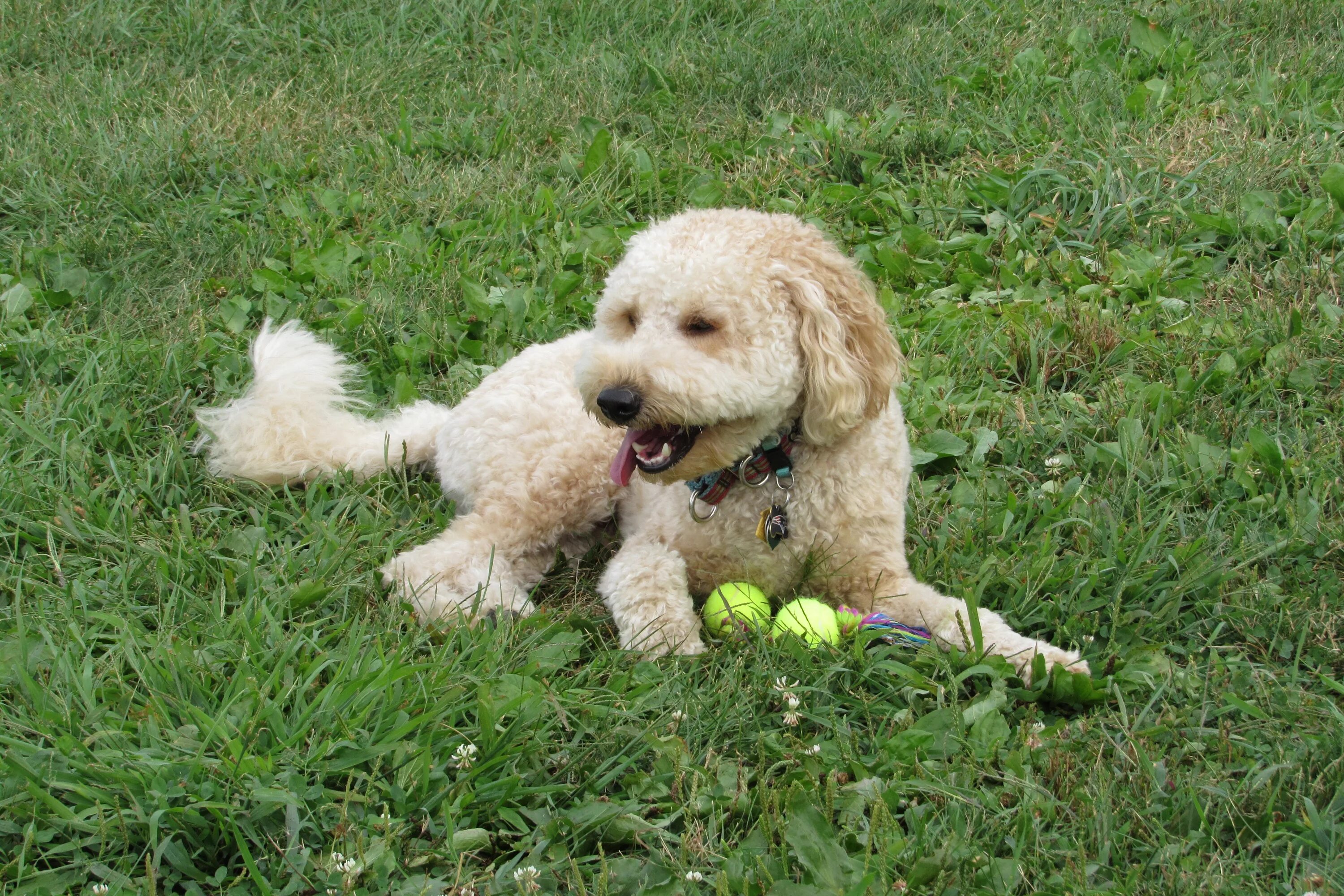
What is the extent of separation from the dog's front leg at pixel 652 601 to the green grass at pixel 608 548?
98 mm

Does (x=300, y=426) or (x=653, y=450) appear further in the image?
(x=300, y=426)

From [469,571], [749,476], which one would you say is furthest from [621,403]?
[469,571]

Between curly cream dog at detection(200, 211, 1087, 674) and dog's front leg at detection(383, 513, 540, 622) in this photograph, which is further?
dog's front leg at detection(383, 513, 540, 622)

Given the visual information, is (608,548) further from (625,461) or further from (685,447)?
(685,447)

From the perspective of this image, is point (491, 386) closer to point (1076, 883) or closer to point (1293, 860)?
point (1076, 883)

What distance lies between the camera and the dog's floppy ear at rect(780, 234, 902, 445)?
8.54ft

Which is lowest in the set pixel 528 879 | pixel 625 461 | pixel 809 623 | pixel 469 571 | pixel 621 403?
pixel 469 571

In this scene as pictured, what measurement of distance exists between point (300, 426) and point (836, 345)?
63.1 inches

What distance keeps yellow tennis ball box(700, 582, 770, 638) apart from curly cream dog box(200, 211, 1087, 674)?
52 mm

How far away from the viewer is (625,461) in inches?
→ 109

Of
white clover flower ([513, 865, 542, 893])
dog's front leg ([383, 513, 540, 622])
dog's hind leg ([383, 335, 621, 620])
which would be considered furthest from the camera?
dog's hind leg ([383, 335, 621, 620])

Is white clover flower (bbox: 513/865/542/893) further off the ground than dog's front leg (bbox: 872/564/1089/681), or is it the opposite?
white clover flower (bbox: 513/865/542/893)

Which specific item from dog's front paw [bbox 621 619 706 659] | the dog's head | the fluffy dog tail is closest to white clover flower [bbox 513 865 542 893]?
dog's front paw [bbox 621 619 706 659]

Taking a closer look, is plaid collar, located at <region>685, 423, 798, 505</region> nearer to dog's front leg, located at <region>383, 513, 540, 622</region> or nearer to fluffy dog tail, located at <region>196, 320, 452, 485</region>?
dog's front leg, located at <region>383, 513, 540, 622</region>
